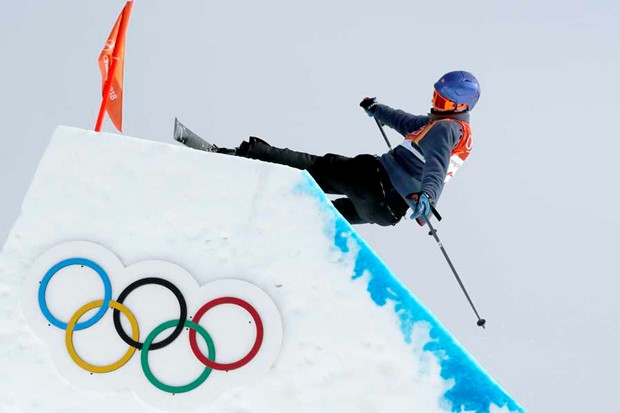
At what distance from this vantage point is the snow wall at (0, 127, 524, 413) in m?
2.19

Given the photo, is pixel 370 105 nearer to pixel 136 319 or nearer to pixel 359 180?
pixel 359 180

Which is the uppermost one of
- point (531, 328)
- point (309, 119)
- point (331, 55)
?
point (331, 55)

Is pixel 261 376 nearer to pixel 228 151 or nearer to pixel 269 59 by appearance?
pixel 228 151

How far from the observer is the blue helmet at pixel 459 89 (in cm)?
345

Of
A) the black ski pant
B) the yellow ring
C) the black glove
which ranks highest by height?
the black glove

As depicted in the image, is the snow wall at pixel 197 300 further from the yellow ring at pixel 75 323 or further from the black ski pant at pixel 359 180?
the black ski pant at pixel 359 180

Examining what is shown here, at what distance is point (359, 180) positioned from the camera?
3.44 m

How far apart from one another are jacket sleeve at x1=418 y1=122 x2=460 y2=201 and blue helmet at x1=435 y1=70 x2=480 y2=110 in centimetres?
14

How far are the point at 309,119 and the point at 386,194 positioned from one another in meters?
3.79

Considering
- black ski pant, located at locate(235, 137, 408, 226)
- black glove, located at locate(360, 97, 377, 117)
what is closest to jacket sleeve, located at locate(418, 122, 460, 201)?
black ski pant, located at locate(235, 137, 408, 226)

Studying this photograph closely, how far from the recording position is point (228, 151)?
3264mm

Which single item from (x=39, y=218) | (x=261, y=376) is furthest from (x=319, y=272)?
(x=39, y=218)

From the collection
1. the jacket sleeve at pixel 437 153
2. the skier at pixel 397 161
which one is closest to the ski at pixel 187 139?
the skier at pixel 397 161

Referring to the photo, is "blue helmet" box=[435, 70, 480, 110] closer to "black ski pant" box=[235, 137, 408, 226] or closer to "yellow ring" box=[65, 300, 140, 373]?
"black ski pant" box=[235, 137, 408, 226]
